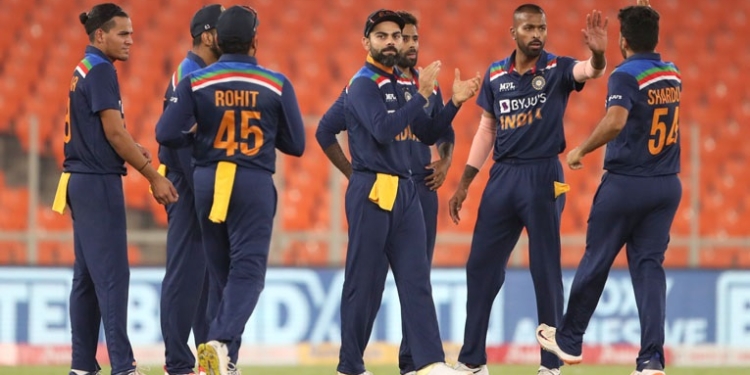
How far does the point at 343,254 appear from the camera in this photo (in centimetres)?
1200

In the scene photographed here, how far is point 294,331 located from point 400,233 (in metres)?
4.21

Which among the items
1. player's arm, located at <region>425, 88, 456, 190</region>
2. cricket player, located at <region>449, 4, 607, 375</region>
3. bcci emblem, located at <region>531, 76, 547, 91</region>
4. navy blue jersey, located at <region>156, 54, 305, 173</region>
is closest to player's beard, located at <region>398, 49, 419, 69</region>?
player's arm, located at <region>425, 88, 456, 190</region>

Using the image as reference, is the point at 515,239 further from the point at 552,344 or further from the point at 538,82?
the point at 538,82

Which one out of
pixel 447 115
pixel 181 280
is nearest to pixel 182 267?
pixel 181 280

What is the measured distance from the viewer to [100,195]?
6.85m

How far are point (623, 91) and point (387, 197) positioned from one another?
1512 millimetres

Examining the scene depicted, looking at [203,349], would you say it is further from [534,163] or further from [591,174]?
[591,174]

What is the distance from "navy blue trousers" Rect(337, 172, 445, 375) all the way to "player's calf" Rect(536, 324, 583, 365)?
749 millimetres

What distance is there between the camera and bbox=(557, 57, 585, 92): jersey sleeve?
739cm

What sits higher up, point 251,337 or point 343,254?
point 343,254

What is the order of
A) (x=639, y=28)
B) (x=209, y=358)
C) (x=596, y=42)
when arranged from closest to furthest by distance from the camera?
(x=209, y=358) → (x=596, y=42) → (x=639, y=28)

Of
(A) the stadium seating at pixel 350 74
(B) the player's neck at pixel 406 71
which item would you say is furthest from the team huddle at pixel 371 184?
(A) the stadium seating at pixel 350 74

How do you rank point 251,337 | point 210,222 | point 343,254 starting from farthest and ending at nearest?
point 343,254, point 251,337, point 210,222

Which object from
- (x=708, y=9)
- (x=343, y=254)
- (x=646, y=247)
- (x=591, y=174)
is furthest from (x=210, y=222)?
(x=708, y=9)
